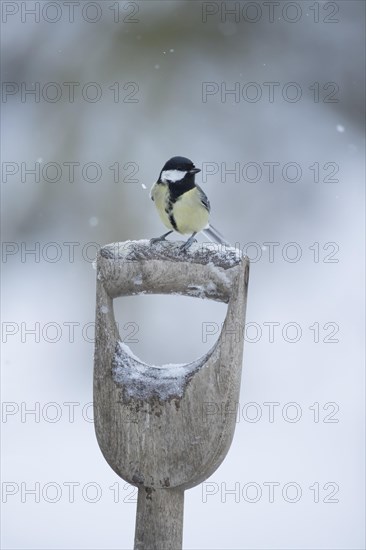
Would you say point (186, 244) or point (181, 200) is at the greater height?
point (181, 200)

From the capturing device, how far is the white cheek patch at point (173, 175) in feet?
5.14

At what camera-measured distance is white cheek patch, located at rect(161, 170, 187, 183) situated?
157 cm

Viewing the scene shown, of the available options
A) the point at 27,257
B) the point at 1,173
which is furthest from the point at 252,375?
the point at 1,173

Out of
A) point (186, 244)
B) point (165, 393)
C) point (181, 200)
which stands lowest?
point (165, 393)

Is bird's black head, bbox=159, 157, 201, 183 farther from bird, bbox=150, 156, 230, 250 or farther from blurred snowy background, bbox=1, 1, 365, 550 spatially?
blurred snowy background, bbox=1, 1, 365, 550

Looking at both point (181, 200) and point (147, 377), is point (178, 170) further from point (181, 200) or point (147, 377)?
point (147, 377)

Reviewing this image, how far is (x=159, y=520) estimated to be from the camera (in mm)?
1417

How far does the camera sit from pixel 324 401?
10.6 feet

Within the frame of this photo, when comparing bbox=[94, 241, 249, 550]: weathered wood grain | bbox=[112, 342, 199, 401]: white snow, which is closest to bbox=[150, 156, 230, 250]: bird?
bbox=[94, 241, 249, 550]: weathered wood grain

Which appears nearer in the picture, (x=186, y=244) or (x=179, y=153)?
(x=186, y=244)

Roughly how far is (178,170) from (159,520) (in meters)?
0.63

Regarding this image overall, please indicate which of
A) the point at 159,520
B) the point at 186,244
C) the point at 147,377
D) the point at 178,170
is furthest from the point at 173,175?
the point at 159,520

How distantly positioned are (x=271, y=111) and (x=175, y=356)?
1.17 metres

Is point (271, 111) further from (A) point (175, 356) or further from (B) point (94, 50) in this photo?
(A) point (175, 356)
